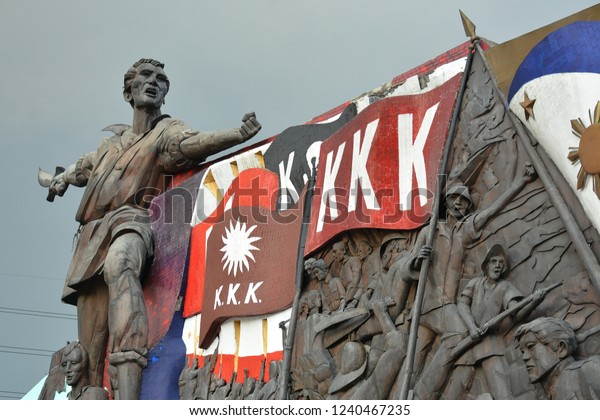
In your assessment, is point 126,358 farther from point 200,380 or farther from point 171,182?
point 171,182

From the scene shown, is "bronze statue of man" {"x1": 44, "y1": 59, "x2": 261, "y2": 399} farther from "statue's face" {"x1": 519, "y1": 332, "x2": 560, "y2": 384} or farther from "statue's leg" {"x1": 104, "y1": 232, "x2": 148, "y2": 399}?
"statue's face" {"x1": 519, "y1": 332, "x2": 560, "y2": 384}

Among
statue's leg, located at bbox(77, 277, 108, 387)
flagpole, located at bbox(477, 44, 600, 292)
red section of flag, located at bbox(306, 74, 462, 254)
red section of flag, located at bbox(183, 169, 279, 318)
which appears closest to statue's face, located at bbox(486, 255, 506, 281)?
flagpole, located at bbox(477, 44, 600, 292)

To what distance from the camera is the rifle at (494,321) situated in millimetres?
8156

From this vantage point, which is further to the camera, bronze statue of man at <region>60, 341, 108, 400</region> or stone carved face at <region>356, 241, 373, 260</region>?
bronze statue of man at <region>60, 341, 108, 400</region>

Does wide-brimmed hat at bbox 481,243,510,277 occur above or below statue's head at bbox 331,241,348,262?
below

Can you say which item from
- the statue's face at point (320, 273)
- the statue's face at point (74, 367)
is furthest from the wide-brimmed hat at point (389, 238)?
the statue's face at point (74, 367)

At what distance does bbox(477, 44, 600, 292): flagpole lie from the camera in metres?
7.91

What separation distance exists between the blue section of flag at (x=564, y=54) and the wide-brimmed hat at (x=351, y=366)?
2.57 metres

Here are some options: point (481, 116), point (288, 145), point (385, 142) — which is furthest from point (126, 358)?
point (481, 116)

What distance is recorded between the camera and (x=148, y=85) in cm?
1356

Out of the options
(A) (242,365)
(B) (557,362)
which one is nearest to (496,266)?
(B) (557,362)

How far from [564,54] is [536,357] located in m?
2.44

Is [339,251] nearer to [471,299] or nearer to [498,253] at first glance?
[471,299]
